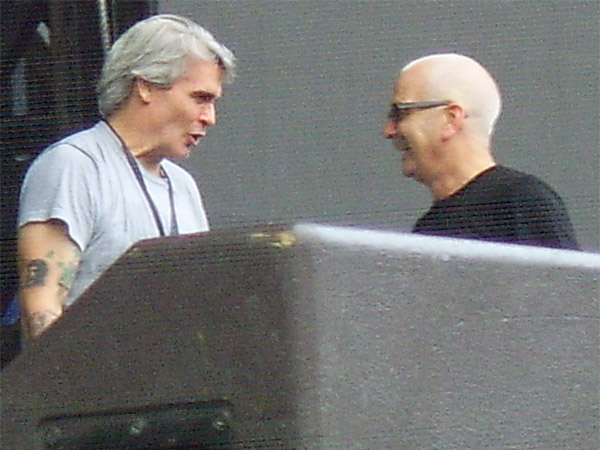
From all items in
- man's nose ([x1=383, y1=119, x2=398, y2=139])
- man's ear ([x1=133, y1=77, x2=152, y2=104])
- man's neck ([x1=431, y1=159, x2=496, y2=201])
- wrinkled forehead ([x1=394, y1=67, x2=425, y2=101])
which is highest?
man's ear ([x1=133, y1=77, x2=152, y2=104])

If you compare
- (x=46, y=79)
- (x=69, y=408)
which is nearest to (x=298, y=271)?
(x=69, y=408)

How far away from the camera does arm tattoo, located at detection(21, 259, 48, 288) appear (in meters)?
1.95

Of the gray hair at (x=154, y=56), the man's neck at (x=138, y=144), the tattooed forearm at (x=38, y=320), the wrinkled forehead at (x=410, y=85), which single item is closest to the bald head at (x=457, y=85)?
the wrinkled forehead at (x=410, y=85)

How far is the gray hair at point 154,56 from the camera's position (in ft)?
7.06

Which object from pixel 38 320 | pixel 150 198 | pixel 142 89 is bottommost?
pixel 38 320

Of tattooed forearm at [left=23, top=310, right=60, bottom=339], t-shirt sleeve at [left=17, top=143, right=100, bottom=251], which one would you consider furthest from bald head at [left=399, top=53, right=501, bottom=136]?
tattooed forearm at [left=23, top=310, right=60, bottom=339]

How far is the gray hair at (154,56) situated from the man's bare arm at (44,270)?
0.75 feet

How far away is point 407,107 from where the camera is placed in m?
2.30

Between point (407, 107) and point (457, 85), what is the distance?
0.25 feet

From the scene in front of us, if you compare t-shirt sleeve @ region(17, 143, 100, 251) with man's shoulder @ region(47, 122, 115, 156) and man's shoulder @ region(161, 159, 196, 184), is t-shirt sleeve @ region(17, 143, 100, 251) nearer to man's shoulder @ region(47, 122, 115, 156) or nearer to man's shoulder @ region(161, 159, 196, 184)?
man's shoulder @ region(47, 122, 115, 156)

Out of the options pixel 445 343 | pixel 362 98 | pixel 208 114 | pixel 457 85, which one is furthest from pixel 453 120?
pixel 445 343

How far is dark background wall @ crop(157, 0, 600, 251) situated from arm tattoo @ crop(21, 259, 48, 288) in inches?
13.6

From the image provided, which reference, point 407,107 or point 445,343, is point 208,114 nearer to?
point 407,107

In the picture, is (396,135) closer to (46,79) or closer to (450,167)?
(450,167)
